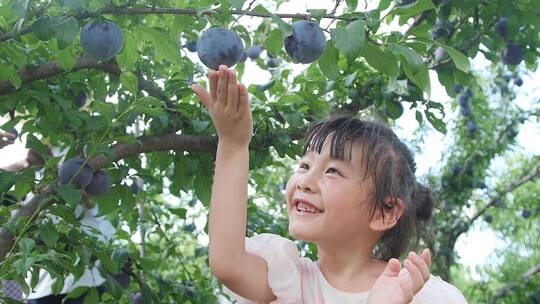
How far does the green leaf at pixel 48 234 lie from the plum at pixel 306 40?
0.89m

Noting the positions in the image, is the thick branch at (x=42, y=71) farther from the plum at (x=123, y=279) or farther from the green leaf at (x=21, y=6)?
the plum at (x=123, y=279)

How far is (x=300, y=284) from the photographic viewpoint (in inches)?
→ 63.9

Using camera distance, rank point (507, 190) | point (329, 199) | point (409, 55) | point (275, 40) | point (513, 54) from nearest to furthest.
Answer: point (329, 199)
point (409, 55)
point (275, 40)
point (513, 54)
point (507, 190)

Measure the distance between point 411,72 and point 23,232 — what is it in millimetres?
1026

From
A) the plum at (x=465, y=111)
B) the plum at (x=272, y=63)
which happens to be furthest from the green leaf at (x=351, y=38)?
the plum at (x=465, y=111)

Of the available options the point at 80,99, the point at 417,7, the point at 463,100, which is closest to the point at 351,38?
the point at 417,7

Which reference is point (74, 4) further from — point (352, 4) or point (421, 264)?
point (421, 264)

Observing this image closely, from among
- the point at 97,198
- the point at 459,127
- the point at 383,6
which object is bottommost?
the point at 97,198

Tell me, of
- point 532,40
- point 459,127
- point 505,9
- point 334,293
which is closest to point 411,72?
point 334,293

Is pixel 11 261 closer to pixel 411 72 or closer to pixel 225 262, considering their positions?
pixel 225 262

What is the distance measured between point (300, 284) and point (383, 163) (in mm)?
279

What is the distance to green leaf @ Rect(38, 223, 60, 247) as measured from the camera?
2299 mm

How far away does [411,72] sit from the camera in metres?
1.91

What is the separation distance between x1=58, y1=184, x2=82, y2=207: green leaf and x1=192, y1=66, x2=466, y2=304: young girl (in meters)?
0.76
